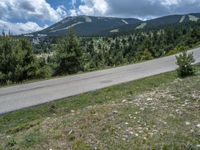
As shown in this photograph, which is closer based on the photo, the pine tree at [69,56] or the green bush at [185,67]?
the green bush at [185,67]

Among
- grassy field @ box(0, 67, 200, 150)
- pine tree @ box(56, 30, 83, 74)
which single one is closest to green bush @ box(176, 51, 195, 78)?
grassy field @ box(0, 67, 200, 150)

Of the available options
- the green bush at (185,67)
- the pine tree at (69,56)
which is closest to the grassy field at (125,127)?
the green bush at (185,67)

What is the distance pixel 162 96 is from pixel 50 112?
3921 mm

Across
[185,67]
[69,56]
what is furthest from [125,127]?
[69,56]

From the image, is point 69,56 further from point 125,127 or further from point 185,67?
point 125,127

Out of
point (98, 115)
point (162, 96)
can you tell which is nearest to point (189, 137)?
point (98, 115)

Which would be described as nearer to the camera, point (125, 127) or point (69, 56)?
point (125, 127)

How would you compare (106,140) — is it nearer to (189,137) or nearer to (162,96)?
(189,137)

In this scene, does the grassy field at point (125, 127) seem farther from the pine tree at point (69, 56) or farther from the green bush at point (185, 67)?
the pine tree at point (69, 56)

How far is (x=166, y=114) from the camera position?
783 centimetres

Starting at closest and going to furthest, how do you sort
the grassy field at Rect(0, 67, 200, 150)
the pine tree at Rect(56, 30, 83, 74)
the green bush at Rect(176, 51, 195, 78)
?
1. the grassy field at Rect(0, 67, 200, 150)
2. the green bush at Rect(176, 51, 195, 78)
3. the pine tree at Rect(56, 30, 83, 74)

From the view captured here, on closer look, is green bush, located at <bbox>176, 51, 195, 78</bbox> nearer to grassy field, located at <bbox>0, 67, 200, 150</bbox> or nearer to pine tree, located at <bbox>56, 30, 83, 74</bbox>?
grassy field, located at <bbox>0, 67, 200, 150</bbox>

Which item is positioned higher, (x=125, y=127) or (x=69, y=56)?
(x=69, y=56)

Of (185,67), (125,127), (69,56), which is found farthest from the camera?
(69,56)
